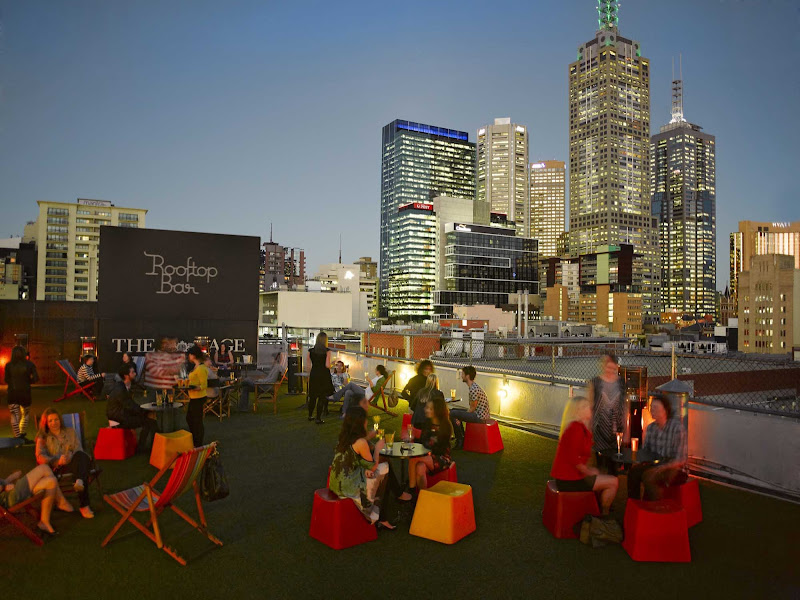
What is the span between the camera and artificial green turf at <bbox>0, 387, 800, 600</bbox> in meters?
4.38

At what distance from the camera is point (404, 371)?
15039 mm

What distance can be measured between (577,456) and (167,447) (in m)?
5.64

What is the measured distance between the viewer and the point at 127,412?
329 inches

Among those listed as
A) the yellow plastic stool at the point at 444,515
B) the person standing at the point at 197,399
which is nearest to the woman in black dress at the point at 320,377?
the person standing at the point at 197,399

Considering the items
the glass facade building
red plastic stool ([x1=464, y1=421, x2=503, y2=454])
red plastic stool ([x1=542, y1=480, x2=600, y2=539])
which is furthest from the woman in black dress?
the glass facade building

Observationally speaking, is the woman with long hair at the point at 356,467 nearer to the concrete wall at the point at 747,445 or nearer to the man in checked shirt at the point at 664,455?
the man in checked shirt at the point at 664,455

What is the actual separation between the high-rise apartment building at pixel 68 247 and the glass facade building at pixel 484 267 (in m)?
78.5

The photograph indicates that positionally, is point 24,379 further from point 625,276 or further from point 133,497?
point 625,276

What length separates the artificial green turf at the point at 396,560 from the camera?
4379 millimetres

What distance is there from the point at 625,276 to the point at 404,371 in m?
184

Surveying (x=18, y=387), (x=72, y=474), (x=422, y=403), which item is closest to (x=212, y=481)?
Answer: (x=72, y=474)

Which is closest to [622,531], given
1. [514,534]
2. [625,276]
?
[514,534]

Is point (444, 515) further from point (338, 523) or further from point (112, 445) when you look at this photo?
point (112, 445)

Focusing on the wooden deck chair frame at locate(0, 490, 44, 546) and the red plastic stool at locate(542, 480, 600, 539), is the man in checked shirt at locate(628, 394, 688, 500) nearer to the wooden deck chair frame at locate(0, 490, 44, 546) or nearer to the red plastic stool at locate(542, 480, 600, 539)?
the red plastic stool at locate(542, 480, 600, 539)
